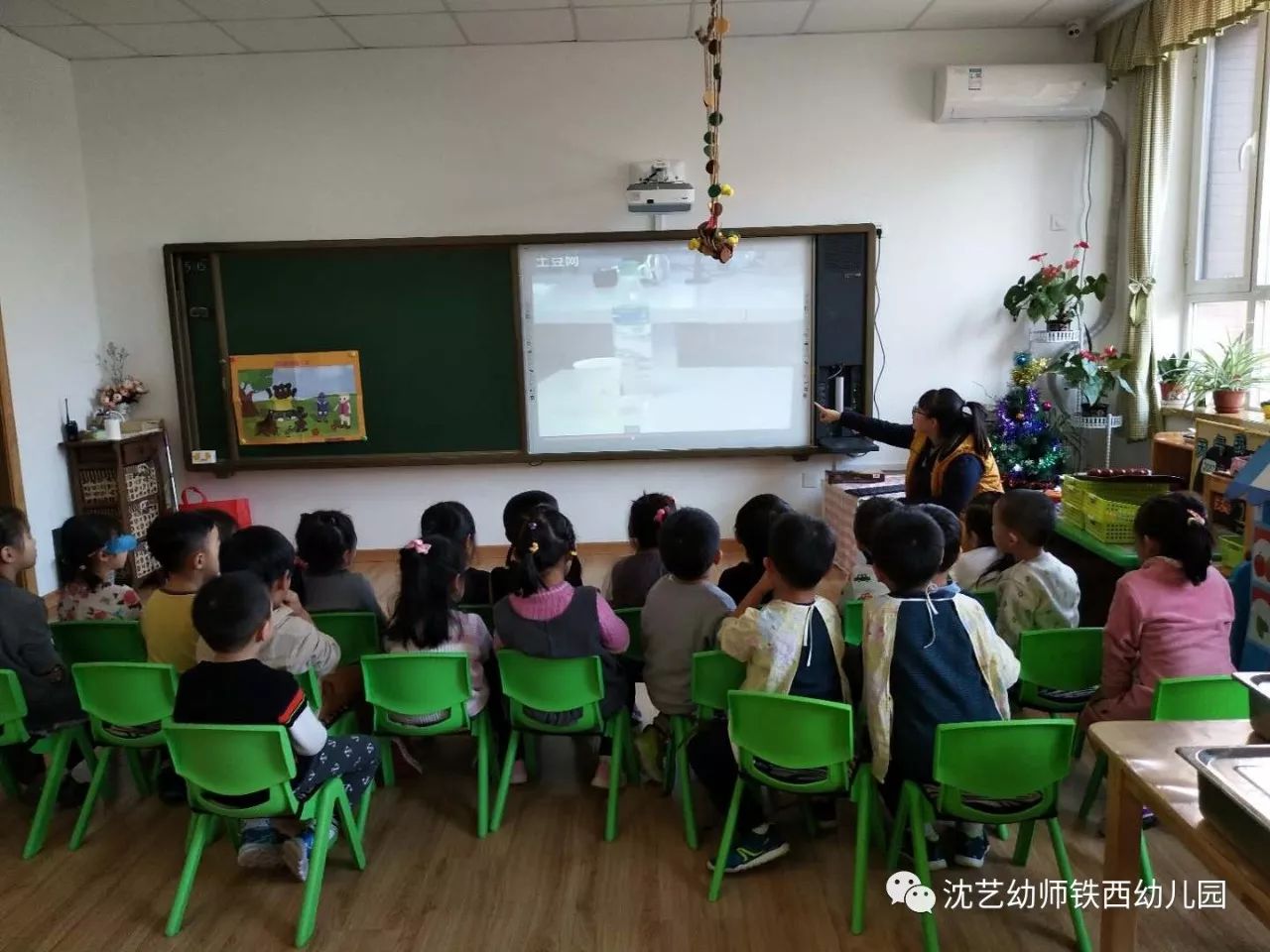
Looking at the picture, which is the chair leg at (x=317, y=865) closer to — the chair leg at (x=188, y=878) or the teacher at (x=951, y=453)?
the chair leg at (x=188, y=878)

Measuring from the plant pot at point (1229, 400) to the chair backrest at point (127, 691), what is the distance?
4.09 meters

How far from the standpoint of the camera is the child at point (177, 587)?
2.43 metres

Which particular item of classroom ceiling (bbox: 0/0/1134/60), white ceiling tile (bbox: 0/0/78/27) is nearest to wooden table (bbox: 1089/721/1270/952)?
classroom ceiling (bbox: 0/0/1134/60)

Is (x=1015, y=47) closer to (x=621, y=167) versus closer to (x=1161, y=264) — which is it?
(x=1161, y=264)

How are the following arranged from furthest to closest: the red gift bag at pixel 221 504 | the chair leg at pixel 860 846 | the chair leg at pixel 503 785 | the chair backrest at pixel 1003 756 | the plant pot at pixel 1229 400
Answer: the red gift bag at pixel 221 504
the plant pot at pixel 1229 400
the chair leg at pixel 503 785
the chair leg at pixel 860 846
the chair backrest at pixel 1003 756

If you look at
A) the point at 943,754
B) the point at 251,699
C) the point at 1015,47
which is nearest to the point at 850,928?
the point at 943,754

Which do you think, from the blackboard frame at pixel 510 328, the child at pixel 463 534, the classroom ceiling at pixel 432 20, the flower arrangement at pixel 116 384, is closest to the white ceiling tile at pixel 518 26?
the classroom ceiling at pixel 432 20

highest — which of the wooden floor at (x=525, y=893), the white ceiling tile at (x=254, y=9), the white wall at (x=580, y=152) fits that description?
the white ceiling tile at (x=254, y=9)

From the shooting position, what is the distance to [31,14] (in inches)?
168

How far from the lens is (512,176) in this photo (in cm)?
500

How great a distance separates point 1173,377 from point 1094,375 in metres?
0.52

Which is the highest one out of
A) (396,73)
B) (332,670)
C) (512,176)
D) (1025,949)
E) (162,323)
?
(396,73)

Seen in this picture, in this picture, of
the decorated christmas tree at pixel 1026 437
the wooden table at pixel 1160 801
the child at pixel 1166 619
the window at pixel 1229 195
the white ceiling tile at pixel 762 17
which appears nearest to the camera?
the wooden table at pixel 1160 801

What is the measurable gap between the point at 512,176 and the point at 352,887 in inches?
154
